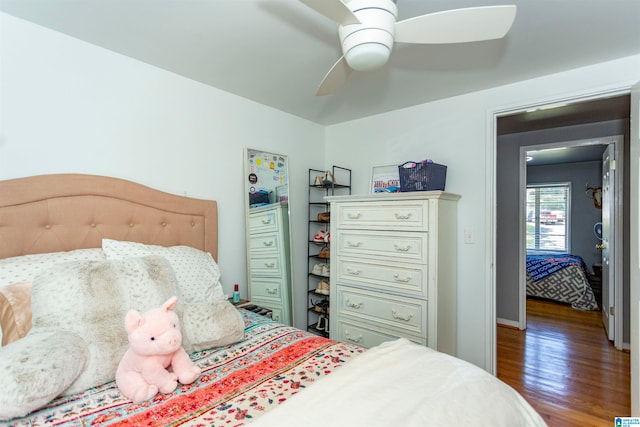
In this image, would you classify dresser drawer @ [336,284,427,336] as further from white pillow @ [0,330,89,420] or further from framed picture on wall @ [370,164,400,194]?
white pillow @ [0,330,89,420]

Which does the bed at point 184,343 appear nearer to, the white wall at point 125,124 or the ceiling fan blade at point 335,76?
the white wall at point 125,124

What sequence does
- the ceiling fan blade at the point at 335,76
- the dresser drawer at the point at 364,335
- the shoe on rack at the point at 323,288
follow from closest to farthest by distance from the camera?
the ceiling fan blade at the point at 335,76 < the dresser drawer at the point at 364,335 < the shoe on rack at the point at 323,288

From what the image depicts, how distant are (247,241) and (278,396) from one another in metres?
1.65

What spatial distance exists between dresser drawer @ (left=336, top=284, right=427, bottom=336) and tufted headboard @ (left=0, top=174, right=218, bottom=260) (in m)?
1.25

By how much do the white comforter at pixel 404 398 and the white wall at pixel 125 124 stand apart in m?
1.66

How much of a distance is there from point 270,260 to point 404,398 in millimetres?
1948

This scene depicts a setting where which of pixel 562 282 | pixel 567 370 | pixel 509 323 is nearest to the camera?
pixel 567 370

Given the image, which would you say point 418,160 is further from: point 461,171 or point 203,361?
point 203,361

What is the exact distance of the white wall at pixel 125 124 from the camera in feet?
5.43

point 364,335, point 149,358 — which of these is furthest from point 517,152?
point 149,358

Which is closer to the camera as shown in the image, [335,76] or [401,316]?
[335,76]

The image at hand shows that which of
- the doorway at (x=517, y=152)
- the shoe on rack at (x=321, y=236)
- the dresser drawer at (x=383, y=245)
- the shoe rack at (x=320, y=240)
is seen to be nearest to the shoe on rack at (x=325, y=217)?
the shoe rack at (x=320, y=240)

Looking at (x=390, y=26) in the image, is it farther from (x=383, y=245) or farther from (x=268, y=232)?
(x=268, y=232)

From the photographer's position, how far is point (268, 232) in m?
2.81
